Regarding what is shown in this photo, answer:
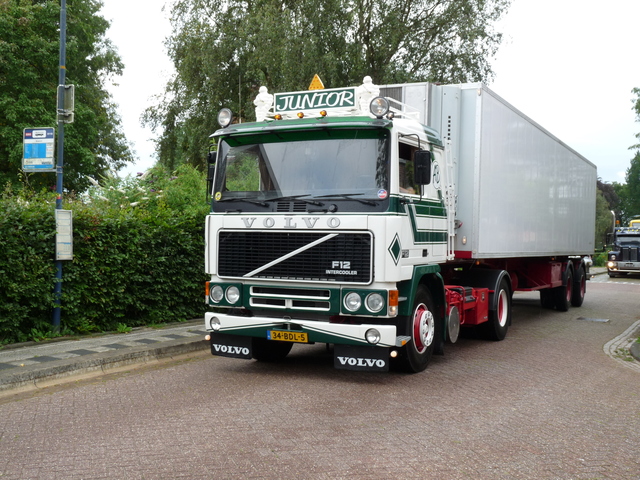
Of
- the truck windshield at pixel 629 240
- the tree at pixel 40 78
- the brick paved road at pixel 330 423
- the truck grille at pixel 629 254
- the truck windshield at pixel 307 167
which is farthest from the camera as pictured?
the truck grille at pixel 629 254

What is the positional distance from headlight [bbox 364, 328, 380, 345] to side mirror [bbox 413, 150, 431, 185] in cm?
178

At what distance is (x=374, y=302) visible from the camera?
7000 mm

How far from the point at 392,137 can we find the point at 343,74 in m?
17.8

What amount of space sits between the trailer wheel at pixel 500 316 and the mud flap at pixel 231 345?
4525 millimetres

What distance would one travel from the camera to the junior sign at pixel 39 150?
925 cm

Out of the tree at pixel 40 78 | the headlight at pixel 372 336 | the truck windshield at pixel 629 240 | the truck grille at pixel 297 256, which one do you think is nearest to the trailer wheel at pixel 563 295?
the headlight at pixel 372 336

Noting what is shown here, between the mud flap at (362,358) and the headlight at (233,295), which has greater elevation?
the headlight at (233,295)

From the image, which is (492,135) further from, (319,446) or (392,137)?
(319,446)

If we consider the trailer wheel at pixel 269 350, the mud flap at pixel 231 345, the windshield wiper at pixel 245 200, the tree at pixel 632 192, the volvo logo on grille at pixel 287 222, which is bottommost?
the trailer wheel at pixel 269 350

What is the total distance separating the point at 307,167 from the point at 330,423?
2934mm

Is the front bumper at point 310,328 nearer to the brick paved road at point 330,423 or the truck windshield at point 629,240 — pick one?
the brick paved road at point 330,423

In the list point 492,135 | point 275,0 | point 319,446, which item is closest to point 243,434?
point 319,446

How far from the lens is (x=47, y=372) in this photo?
7.41m

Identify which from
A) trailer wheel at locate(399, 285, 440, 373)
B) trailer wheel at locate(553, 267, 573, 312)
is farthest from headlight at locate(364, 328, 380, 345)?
trailer wheel at locate(553, 267, 573, 312)
